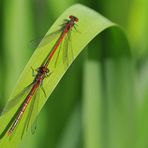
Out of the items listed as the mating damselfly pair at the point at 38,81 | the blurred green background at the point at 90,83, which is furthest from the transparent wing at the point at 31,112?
the blurred green background at the point at 90,83

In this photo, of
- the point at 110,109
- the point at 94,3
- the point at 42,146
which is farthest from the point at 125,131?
the point at 94,3

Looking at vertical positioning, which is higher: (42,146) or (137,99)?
(137,99)

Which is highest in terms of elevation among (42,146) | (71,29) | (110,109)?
(71,29)

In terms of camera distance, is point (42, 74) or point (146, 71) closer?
point (42, 74)

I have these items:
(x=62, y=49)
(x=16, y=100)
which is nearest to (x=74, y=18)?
(x=62, y=49)

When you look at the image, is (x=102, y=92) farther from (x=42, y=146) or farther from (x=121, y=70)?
(x=42, y=146)

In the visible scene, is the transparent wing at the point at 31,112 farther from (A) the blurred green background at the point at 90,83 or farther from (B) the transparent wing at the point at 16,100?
(A) the blurred green background at the point at 90,83

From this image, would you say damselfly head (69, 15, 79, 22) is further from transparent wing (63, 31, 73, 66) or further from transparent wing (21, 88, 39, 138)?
transparent wing (21, 88, 39, 138)
